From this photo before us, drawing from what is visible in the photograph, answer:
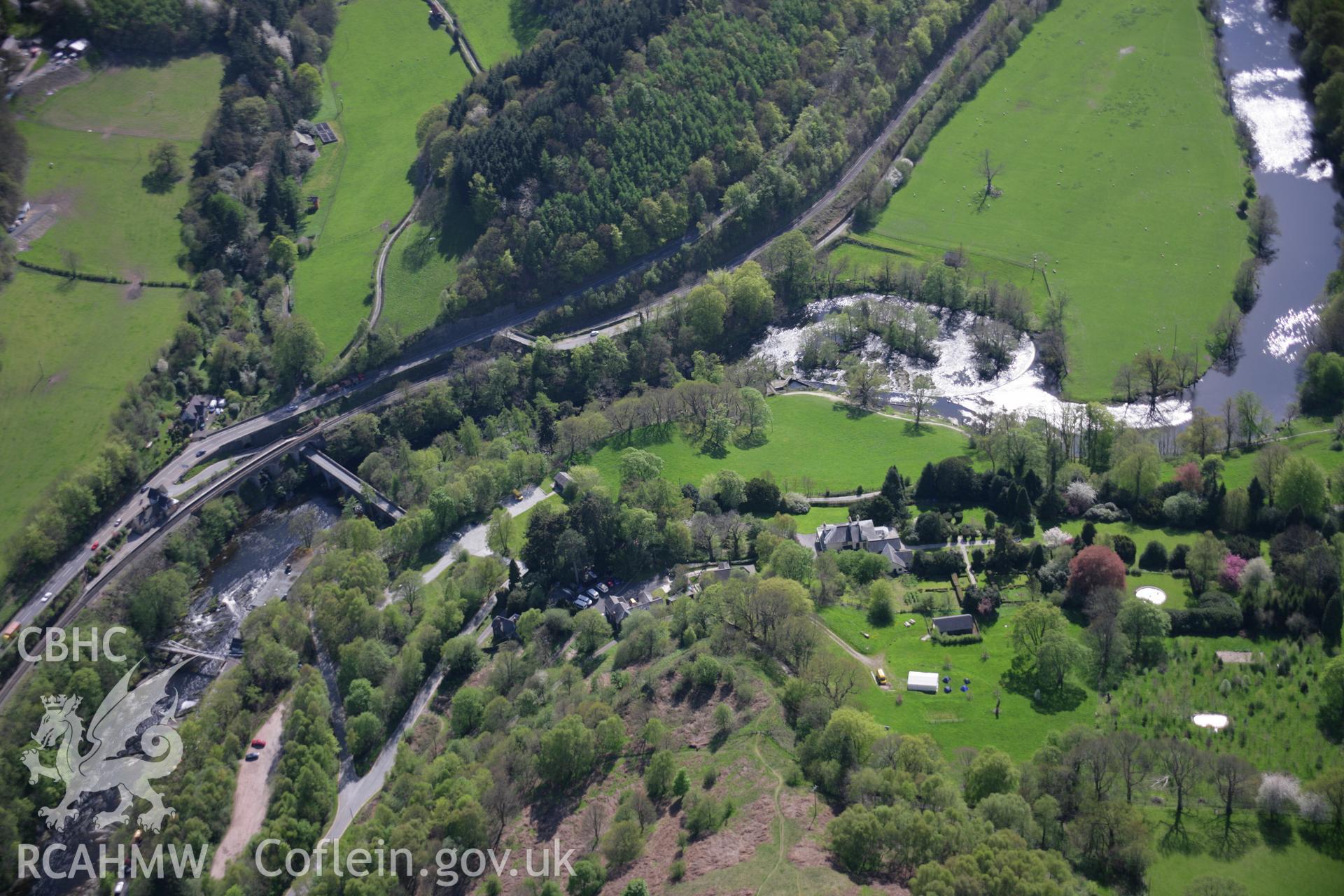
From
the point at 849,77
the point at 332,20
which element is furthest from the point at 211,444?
the point at 849,77

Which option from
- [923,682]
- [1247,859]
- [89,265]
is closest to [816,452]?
[923,682]

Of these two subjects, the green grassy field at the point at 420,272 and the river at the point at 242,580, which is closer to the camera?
the river at the point at 242,580

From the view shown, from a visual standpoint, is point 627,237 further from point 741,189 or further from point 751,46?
point 751,46

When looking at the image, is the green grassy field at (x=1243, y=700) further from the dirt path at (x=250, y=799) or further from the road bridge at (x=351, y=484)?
the road bridge at (x=351, y=484)

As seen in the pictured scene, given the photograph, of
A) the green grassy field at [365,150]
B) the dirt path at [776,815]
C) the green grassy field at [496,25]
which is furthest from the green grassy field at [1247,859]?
the green grassy field at [496,25]

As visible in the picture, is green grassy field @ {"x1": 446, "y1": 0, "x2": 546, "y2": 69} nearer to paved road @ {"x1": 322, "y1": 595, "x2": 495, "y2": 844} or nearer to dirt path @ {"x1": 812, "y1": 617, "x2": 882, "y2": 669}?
paved road @ {"x1": 322, "y1": 595, "x2": 495, "y2": 844}
